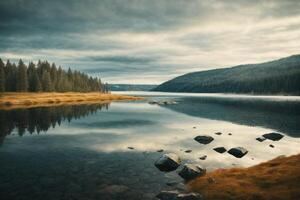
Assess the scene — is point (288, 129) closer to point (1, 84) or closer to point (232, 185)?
point (232, 185)

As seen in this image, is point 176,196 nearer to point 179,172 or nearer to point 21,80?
point 179,172

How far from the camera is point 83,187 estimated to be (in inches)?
937

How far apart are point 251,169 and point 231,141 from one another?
19064mm

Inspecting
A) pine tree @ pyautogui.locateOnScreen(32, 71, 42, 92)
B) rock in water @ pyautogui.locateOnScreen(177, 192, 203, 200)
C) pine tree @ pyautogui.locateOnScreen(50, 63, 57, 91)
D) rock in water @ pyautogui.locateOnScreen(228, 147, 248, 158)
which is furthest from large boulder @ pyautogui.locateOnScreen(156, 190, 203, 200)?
pine tree @ pyautogui.locateOnScreen(50, 63, 57, 91)

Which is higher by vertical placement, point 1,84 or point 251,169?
point 1,84

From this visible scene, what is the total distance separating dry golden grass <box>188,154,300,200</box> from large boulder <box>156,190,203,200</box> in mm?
1249

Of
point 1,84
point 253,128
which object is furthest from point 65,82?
point 253,128

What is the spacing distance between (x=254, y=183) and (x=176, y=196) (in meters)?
7.59

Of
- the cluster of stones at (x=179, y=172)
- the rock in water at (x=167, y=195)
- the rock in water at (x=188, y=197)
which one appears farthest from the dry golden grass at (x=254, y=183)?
the rock in water at (x=167, y=195)

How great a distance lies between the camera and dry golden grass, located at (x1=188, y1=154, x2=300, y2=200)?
2139 centimetres

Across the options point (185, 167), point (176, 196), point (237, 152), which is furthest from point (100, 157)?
point (237, 152)

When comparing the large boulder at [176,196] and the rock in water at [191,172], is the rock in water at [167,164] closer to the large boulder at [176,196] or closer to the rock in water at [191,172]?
the rock in water at [191,172]

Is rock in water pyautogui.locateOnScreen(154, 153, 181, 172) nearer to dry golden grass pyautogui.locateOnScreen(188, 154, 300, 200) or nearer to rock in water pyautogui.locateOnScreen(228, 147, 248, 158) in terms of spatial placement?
dry golden grass pyautogui.locateOnScreen(188, 154, 300, 200)

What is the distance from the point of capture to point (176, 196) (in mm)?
21172
